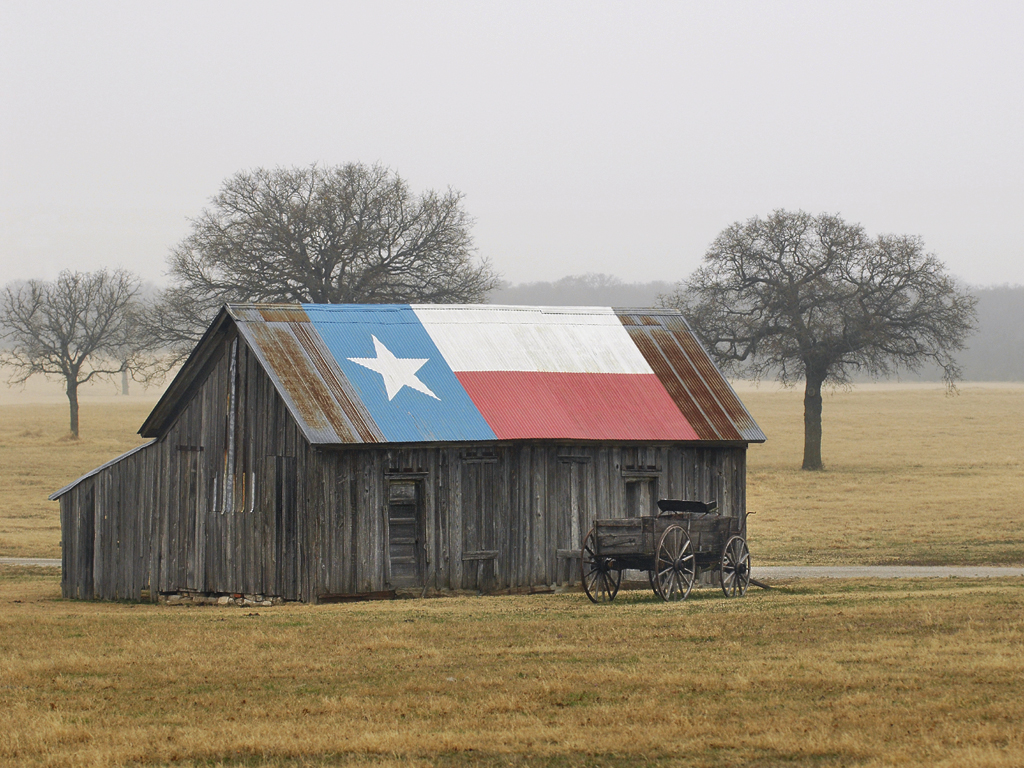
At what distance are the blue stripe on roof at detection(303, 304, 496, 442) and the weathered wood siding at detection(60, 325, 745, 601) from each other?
461 millimetres

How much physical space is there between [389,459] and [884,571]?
12047 millimetres

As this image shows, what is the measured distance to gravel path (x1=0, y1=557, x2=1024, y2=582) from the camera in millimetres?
27156

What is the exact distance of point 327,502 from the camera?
24.1 meters

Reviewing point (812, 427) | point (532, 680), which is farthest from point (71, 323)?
point (532, 680)

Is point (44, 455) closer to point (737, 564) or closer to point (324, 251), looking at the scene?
point (324, 251)

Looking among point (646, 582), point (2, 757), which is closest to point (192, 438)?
point (646, 582)

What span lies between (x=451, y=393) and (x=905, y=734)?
54.2 feet

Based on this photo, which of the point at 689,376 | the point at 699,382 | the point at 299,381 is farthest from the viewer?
the point at 689,376

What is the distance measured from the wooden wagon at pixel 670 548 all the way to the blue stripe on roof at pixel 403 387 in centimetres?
423

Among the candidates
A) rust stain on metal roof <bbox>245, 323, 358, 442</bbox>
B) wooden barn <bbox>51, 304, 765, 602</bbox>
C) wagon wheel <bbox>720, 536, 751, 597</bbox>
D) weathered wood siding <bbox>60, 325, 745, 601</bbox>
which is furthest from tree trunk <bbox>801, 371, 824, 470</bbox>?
rust stain on metal roof <bbox>245, 323, 358, 442</bbox>

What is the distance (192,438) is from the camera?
2694cm

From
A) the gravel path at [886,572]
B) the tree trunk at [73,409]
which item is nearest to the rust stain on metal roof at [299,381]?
the gravel path at [886,572]

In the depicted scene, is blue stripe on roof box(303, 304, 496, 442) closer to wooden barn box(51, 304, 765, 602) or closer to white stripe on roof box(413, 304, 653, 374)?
wooden barn box(51, 304, 765, 602)

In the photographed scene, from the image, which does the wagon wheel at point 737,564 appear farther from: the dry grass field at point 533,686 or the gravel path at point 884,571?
the gravel path at point 884,571
